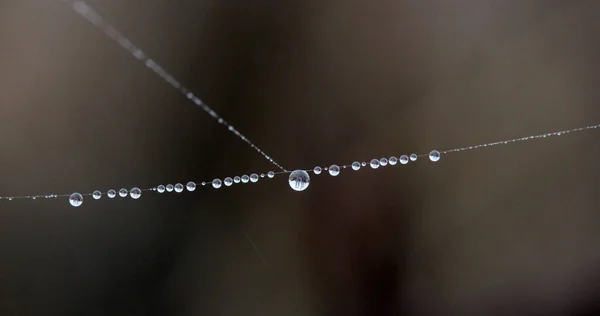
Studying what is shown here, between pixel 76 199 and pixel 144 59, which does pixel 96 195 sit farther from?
pixel 144 59

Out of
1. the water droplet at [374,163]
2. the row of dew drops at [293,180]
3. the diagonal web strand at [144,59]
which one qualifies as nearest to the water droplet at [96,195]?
the row of dew drops at [293,180]

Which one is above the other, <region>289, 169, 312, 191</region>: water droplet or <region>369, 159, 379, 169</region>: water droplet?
<region>369, 159, 379, 169</region>: water droplet

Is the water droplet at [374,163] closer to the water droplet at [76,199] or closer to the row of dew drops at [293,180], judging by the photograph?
the row of dew drops at [293,180]

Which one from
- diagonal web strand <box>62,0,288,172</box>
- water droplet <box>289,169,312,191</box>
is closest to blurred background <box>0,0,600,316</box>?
diagonal web strand <box>62,0,288,172</box>

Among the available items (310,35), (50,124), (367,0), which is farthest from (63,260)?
(367,0)

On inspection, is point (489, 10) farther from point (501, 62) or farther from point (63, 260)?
point (63, 260)

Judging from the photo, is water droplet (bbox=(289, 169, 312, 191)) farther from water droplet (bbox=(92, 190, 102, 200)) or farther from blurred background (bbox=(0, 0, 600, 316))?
water droplet (bbox=(92, 190, 102, 200))

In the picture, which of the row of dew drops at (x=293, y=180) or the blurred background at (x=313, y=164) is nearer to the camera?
the row of dew drops at (x=293, y=180)
